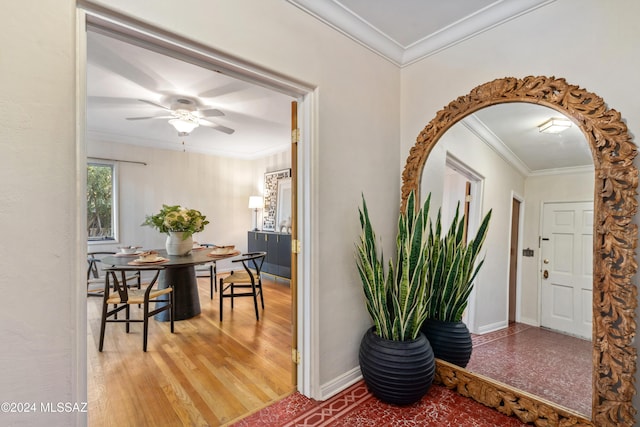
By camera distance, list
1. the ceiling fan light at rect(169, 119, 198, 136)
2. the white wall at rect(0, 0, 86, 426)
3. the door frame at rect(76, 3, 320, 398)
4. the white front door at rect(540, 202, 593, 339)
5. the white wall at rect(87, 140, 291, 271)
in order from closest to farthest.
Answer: the white wall at rect(0, 0, 86, 426) < the door frame at rect(76, 3, 320, 398) < the white front door at rect(540, 202, 593, 339) < the ceiling fan light at rect(169, 119, 198, 136) < the white wall at rect(87, 140, 291, 271)

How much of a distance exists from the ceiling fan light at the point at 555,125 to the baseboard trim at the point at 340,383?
193 centimetres

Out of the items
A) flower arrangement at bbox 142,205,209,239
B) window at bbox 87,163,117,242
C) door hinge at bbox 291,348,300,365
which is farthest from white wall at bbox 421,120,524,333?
window at bbox 87,163,117,242

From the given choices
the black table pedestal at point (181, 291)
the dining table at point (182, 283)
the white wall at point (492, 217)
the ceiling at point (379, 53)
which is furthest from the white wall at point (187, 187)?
the white wall at point (492, 217)

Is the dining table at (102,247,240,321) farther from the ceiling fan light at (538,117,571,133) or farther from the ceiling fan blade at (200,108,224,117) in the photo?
the ceiling fan light at (538,117,571,133)

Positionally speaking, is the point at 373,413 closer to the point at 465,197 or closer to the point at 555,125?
the point at 465,197

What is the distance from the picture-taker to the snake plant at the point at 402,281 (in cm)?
174

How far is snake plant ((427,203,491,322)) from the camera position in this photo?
1877 mm

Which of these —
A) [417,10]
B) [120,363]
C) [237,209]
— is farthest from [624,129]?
[237,209]

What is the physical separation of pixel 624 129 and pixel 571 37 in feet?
1.95

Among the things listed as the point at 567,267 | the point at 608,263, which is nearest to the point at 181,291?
the point at 567,267

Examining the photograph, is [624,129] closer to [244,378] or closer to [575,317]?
[575,317]

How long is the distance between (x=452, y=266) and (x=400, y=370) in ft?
2.39

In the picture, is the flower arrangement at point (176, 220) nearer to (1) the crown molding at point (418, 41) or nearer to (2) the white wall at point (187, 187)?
(2) the white wall at point (187, 187)

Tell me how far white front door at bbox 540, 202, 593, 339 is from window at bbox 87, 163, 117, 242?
5506mm
